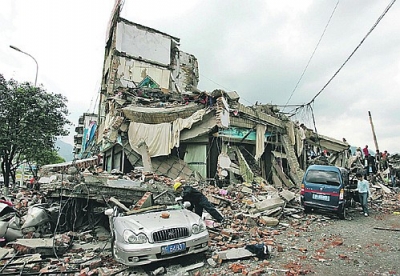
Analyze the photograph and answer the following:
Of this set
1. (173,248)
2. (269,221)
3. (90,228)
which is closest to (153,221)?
(173,248)

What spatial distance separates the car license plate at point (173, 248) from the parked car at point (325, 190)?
22.0 feet

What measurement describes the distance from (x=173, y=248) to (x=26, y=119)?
1684 cm

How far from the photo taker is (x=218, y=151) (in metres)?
15.0

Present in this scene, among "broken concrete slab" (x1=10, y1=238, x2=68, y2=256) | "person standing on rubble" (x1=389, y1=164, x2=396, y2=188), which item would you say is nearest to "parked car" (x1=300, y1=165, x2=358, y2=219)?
"broken concrete slab" (x1=10, y1=238, x2=68, y2=256)

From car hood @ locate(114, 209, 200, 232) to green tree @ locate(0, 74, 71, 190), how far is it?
1522 cm

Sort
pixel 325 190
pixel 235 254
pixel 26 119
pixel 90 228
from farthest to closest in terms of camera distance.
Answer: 1. pixel 26 119
2. pixel 325 190
3. pixel 90 228
4. pixel 235 254

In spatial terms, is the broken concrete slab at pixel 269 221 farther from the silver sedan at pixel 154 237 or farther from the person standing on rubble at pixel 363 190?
the person standing on rubble at pixel 363 190

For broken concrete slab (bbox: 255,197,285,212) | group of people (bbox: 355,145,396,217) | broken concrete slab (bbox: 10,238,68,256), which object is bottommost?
broken concrete slab (bbox: 10,238,68,256)

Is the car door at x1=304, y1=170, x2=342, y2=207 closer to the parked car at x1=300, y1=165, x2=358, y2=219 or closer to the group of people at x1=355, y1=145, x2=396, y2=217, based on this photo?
the parked car at x1=300, y1=165, x2=358, y2=219

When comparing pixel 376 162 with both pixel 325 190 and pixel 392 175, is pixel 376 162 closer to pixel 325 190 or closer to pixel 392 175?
pixel 392 175

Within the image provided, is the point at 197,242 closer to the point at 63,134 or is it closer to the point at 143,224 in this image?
the point at 143,224

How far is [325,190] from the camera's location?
998 centimetres

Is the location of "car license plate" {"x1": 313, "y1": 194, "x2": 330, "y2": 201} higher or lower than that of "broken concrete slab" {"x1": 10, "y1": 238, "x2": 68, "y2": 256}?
higher

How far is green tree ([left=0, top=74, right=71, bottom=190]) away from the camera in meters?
17.4
